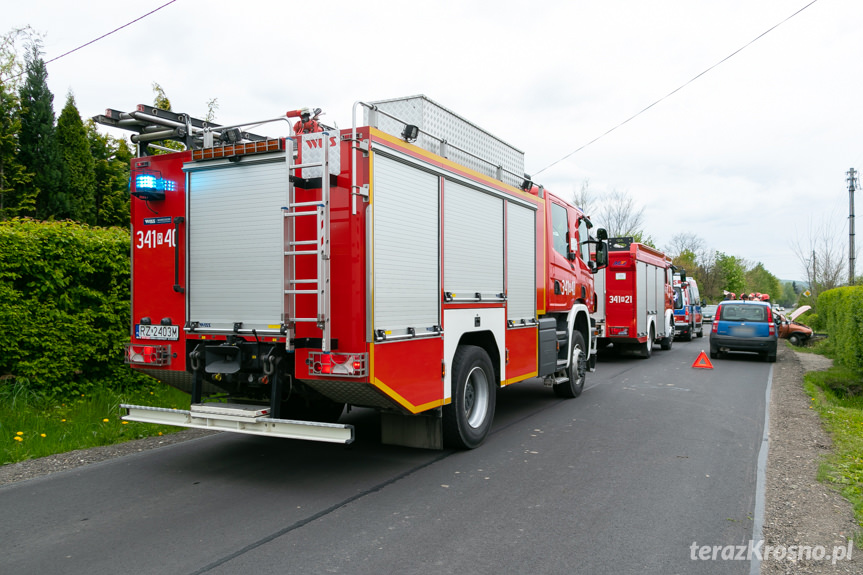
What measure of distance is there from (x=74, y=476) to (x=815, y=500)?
646cm

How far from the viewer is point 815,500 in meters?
5.09

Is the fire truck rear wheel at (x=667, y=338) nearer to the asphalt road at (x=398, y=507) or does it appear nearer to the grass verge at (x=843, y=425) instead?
the grass verge at (x=843, y=425)

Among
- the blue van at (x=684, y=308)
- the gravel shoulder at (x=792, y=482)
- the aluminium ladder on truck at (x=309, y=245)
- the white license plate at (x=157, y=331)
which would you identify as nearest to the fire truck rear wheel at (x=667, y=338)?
the blue van at (x=684, y=308)

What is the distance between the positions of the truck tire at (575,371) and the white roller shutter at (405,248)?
4770mm

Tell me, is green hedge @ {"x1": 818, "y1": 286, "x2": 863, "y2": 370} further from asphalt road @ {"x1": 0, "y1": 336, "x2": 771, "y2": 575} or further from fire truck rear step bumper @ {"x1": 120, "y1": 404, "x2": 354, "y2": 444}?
fire truck rear step bumper @ {"x1": 120, "y1": 404, "x2": 354, "y2": 444}

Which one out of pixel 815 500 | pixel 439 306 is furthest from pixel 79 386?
pixel 815 500

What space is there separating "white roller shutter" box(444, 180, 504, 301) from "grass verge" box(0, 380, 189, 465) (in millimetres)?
3896

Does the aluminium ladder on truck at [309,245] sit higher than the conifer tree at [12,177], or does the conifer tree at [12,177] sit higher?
the conifer tree at [12,177]

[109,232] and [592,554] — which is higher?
[109,232]

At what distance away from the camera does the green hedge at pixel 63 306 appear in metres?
7.53

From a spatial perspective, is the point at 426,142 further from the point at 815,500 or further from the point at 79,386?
the point at 79,386

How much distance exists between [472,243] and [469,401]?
1745 millimetres

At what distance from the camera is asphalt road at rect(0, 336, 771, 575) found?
12.6ft

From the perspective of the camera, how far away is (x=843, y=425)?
26.7ft
